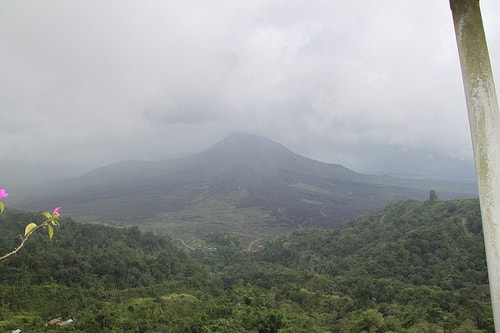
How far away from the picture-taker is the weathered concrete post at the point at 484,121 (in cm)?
93

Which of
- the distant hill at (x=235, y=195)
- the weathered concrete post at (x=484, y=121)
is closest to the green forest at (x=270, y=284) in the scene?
the weathered concrete post at (x=484, y=121)

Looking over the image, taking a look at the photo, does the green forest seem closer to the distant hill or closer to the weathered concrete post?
the weathered concrete post

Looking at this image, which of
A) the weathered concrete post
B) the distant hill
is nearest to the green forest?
the weathered concrete post

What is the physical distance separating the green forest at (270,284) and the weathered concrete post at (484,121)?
42.1ft

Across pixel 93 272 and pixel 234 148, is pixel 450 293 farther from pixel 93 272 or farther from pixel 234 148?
pixel 234 148

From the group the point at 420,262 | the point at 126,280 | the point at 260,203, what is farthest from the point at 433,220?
the point at 260,203

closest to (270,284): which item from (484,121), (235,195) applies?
(484,121)

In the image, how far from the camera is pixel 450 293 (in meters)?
19.1

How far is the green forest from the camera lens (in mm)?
14172

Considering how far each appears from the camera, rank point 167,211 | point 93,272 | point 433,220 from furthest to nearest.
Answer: point 167,211
point 433,220
point 93,272

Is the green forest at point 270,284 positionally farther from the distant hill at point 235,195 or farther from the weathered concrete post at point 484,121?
the distant hill at point 235,195

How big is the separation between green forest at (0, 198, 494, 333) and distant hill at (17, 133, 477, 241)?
27.6 metres

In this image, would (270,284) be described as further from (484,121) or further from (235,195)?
(235,195)

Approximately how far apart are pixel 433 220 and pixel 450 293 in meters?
21.7
